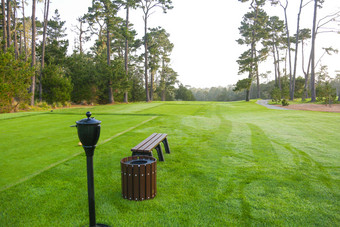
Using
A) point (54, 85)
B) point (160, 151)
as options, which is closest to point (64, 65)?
point (54, 85)

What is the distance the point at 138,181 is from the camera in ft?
11.3

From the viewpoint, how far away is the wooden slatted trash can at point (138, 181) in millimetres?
3404

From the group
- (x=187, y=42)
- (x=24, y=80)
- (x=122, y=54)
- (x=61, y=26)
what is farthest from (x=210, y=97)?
(x=24, y=80)

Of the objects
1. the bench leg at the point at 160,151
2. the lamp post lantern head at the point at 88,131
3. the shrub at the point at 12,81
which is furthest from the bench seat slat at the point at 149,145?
the shrub at the point at 12,81

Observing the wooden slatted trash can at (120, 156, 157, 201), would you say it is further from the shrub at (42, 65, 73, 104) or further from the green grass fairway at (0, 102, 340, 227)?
the shrub at (42, 65, 73, 104)

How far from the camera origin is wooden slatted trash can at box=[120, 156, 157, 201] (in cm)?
340

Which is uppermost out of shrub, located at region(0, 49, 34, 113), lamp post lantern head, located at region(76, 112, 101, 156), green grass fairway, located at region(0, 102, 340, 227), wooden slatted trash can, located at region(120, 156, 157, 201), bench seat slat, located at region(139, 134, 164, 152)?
shrub, located at region(0, 49, 34, 113)

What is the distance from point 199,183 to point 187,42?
2506 inches

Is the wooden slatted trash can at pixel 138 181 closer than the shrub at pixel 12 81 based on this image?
Yes

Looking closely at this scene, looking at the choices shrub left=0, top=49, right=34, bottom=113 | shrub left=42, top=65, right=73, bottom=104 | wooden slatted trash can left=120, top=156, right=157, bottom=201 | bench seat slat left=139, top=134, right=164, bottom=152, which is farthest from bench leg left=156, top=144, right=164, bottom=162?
shrub left=42, top=65, right=73, bottom=104

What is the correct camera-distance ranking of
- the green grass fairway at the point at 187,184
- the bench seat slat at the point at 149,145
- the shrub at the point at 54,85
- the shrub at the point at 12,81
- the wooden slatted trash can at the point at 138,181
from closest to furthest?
the green grass fairway at the point at 187,184
the wooden slatted trash can at the point at 138,181
the bench seat slat at the point at 149,145
the shrub at the point at 12,81
the shrub at the point at 54,85

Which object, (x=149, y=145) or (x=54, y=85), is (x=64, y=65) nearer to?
(x=54, y=85)

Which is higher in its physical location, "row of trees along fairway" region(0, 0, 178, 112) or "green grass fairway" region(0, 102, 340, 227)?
"row of trees along fairway" region(0, 0, 178, 112)

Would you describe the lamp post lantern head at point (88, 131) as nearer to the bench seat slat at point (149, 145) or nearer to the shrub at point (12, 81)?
the bench seat slat at point (149, 145)
